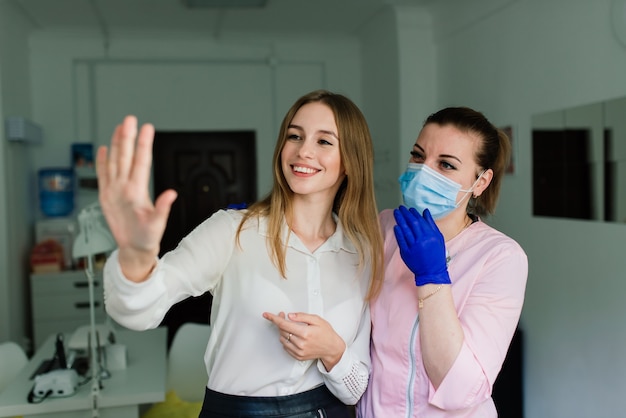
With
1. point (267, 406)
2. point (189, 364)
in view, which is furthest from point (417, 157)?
point (189, 364)

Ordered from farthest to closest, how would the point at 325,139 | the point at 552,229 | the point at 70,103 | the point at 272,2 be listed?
the point at 70,103 < the point at 272,2 < the point at 552,229 < the point at 325,139

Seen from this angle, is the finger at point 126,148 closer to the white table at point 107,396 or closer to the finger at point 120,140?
the finger at point 120,140

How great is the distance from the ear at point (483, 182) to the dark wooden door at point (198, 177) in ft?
12.6

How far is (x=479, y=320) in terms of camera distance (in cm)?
135

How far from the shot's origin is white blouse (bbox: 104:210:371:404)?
1360 mm

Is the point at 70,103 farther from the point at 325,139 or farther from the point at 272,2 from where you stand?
the point at 325,139

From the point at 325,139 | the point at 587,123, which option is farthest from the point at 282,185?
the point at 587,123

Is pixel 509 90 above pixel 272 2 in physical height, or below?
below

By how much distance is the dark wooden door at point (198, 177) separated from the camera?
521 centimetres

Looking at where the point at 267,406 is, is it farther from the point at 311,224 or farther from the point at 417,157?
the point at 417,157

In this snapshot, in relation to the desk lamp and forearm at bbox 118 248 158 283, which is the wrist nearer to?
forearm at bbox 118 248 158 283

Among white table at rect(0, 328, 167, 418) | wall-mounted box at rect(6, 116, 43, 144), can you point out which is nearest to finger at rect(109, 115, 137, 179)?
white table at rect(0, 328, 167, 418)

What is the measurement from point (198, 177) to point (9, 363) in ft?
8.80

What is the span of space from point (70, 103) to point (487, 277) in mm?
4516
